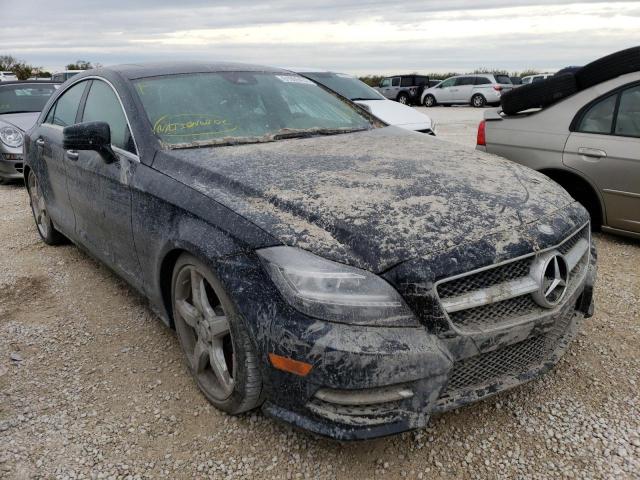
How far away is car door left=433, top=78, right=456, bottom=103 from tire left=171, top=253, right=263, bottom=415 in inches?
948

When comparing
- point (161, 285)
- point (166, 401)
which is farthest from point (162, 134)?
point (166, 401)

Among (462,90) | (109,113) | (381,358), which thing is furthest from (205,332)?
(462,90)

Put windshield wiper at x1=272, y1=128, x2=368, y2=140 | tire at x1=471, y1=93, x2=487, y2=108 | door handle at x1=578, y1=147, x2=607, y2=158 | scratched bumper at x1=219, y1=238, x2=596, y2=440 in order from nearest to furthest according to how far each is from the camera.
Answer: scratched bumper at x1=219, y1=238, x2=596, y2=440 < windshield wiper at x1=272, y1=128, x2=368, y2=140 < door handle at x1=578, y1=147, x2=607, y2=158 < tire at x1=471, y1=93, x2=487, y2=108

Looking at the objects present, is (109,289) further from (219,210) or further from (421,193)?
(421,193)

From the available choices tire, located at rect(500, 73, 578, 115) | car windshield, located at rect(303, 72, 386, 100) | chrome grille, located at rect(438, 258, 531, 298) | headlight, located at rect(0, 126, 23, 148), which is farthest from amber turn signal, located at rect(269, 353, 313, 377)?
headlight, located at rect(0, 126, 23, 148)

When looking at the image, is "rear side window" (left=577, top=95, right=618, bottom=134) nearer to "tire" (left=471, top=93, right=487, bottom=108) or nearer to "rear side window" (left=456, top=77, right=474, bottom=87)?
"tire" (left=471, top=93, right=487, bottom=108)

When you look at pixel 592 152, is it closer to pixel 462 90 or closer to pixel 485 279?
pixel 485 279

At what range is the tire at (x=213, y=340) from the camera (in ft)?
6.85

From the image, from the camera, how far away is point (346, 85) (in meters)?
8.72

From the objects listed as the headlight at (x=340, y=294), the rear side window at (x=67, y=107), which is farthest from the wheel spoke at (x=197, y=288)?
the rear side window at (x=67, y=107)

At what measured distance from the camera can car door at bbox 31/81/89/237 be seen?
151 inches

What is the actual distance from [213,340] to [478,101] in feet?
78.8

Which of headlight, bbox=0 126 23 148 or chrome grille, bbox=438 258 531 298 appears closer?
chrome grille, bbox=438 258 531 298

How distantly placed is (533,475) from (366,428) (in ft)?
2.36
